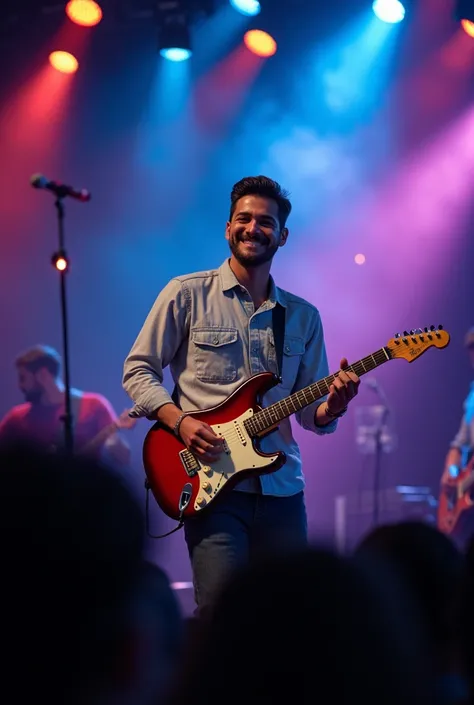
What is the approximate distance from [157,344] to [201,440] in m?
0.54

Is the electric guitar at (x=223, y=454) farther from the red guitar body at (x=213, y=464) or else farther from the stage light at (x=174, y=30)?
the stage light at (x=174, y=30)

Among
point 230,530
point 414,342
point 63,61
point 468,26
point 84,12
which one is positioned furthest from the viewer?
point 63,61

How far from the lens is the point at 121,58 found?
32.8ft

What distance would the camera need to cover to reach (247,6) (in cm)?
917

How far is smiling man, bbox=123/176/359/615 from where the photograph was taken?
12.2 feet

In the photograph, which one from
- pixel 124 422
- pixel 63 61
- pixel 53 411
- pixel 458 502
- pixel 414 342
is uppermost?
pixel 63 61

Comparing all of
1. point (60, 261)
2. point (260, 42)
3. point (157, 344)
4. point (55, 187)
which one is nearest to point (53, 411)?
point (60, 261)

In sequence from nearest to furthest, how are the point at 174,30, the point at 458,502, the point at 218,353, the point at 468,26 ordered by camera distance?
the point at 218,353 → the point at 458,502 → the point at 174,30 → the point at 468,26

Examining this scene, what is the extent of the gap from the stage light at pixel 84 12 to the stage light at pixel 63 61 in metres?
0.40

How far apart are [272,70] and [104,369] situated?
378cm

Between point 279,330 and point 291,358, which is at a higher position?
point 279,330

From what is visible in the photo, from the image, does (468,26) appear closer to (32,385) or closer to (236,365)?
(32,385)

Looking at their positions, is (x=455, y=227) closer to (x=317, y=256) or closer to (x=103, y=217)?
(x=317, y=256)

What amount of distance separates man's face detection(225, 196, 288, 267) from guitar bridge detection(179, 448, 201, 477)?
92 centimetres
